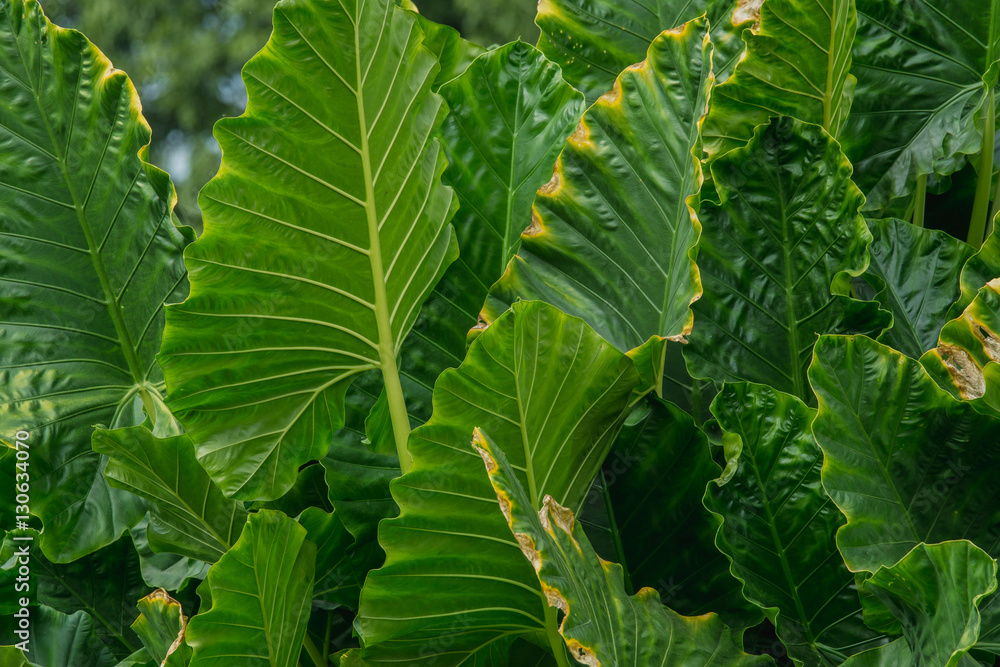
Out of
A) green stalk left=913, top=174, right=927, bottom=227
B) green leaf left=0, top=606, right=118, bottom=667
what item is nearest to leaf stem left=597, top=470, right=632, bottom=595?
green stalk left=913, top=174, right=927, bottom=227

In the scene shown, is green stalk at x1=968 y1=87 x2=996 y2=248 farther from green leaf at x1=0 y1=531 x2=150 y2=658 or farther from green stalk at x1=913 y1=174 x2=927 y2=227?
green leaf at x1=0 y1=531 x2=150 y2=658

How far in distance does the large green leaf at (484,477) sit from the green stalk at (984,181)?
0.40 metres

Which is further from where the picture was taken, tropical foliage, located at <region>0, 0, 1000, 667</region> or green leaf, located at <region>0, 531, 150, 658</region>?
green leaf, located at <region>0, 531, 150, 658</region>

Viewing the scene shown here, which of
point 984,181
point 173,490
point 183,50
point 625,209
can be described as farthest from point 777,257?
point 183,50

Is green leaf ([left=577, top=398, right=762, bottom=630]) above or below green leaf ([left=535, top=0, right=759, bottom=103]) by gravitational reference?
below

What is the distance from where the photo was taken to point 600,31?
87cm

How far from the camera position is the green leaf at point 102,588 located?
0.88 m

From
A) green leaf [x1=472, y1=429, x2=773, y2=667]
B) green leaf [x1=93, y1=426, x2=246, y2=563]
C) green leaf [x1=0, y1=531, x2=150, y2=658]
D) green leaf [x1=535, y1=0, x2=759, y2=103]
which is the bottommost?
green leaf [x1=0, y1=531, x2=150, y2=658]

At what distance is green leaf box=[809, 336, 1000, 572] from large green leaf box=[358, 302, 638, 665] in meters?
0.13

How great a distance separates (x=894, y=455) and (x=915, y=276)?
0.20 metres

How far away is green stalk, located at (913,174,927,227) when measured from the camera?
0.81 m

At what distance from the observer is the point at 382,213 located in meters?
0.65

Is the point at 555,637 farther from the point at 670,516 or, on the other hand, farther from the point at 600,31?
the point at 600,31

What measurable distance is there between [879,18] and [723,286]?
1.01 feet
